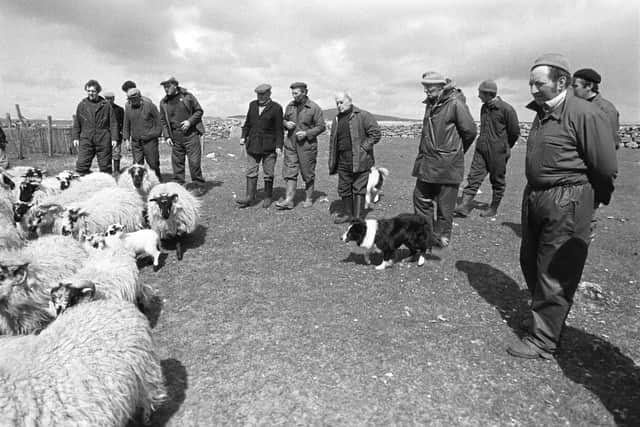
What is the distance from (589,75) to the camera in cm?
610

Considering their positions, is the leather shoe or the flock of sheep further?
the leather shoe

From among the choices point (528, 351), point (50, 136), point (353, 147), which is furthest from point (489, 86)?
point (50, 136)

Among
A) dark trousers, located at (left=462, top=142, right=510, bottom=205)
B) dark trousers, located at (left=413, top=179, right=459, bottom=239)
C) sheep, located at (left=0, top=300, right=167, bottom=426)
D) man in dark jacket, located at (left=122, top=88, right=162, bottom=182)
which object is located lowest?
sheep, located at (left=0, top=300, right=167, bottom=426)

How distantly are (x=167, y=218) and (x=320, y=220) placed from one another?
3.59m

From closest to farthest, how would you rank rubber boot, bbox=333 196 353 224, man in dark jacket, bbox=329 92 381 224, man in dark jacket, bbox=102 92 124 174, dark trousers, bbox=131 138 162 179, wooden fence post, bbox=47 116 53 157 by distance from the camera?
man in dark jacket, bbox=329 92 381 224 → rubber boot, bbox=333 196 353 224 → dark trousers, bbox=131 138 162 179 → man in dark jacket, bbox=102 92 124 174 → wooden fence post, bbox=47 116 53 157

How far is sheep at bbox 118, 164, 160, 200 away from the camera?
Result: 29.0 ft

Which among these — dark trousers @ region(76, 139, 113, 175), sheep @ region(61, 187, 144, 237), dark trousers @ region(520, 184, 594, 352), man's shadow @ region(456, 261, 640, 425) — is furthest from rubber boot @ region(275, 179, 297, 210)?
dark trousers @ region(520, 184, 594, 352)

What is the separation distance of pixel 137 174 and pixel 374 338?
6.81 m

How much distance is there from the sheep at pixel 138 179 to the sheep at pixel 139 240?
2564 mm

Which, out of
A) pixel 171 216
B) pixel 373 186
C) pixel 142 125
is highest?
pixel 142 125

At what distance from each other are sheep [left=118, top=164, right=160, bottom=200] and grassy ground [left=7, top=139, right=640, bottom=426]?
6.24ft

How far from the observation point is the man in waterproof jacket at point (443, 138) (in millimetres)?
6355

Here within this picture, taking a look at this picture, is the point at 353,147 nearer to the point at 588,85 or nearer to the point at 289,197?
the point at 289,197

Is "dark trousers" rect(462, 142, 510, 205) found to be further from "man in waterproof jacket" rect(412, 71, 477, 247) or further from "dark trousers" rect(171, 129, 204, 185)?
"dark trousers" rect(171, 129, 204, 185)
